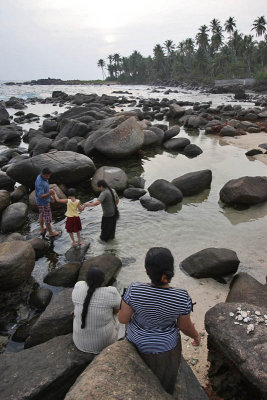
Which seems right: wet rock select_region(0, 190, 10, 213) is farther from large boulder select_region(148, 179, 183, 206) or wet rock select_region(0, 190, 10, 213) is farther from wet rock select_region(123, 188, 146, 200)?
large boulder select_region(148, 179, 183, 206)

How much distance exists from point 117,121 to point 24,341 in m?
13.4

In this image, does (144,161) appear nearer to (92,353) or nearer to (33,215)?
(33,215)

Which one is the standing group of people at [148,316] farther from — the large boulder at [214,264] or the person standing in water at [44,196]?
the person standing in water at [44,196]

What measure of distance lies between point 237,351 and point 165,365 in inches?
37.3

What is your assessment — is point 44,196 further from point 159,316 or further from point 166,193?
point 159,316

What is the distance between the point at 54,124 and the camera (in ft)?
74.6

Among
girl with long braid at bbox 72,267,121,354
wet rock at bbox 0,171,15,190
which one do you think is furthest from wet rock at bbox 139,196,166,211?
girl with long braid at bbox 72,267,121,354

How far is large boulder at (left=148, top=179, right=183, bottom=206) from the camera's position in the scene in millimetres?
10703

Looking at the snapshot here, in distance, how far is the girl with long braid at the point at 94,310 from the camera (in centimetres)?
375

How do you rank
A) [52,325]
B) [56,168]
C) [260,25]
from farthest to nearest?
[260,25] < [56,168] < [52,325]

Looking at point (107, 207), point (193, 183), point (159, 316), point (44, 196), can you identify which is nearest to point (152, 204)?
point (193, 183)

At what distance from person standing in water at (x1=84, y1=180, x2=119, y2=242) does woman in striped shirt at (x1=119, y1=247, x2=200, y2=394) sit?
15.3ft

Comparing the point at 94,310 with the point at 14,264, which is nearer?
the point at 94,310

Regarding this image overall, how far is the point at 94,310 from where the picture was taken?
3785mm
